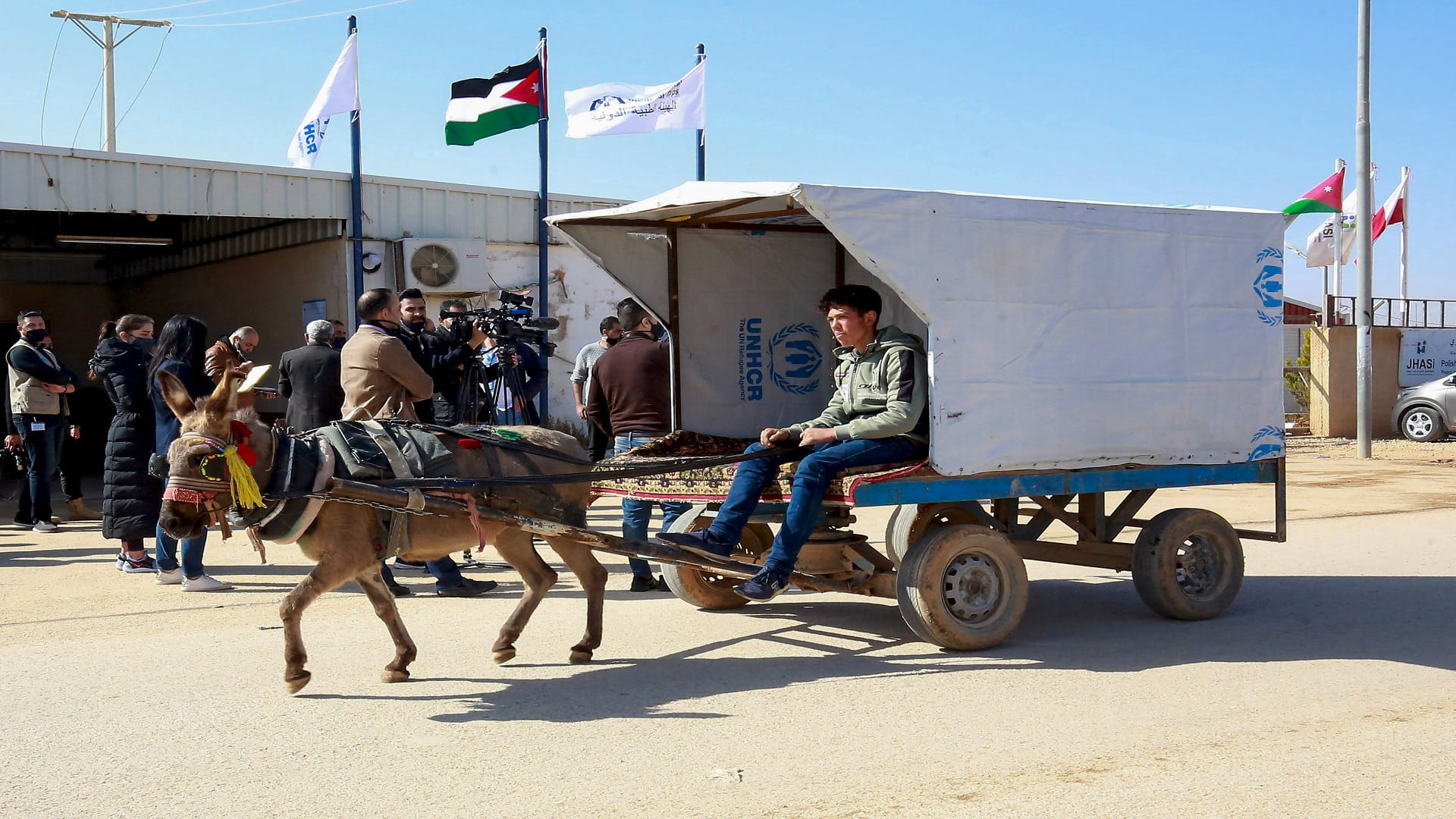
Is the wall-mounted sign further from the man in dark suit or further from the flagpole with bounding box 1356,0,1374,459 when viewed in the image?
the man in dark suit

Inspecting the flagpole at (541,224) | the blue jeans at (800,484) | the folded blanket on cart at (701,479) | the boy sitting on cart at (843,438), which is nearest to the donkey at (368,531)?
the folded blanket on cart at (701,479)

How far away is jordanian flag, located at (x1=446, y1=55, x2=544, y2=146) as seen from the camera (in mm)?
17703

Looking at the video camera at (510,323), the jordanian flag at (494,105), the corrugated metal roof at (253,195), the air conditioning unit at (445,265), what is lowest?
the video camera at (510,323)

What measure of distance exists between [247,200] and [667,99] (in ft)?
19.6

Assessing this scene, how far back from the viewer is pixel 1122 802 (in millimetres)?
4395

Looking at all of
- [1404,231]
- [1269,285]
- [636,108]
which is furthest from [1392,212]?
[1269,285]

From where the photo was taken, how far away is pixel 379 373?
25.1 feet

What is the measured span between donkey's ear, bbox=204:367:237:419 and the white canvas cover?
2.64m

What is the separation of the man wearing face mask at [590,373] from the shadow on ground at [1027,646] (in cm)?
239

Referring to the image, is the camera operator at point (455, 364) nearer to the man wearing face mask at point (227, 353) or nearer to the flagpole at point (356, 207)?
the man wearing face mask at point (227, 353)

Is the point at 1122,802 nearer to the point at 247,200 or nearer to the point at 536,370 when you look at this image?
the point at 536,370

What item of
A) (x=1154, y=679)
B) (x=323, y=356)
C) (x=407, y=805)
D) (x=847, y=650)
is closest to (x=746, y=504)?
(x=847, y=650)

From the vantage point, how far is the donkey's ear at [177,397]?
5441 mm

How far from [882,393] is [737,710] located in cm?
202
